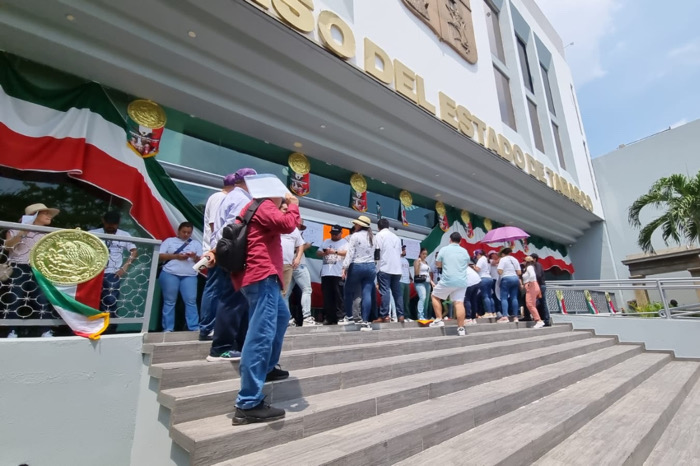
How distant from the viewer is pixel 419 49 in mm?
7402

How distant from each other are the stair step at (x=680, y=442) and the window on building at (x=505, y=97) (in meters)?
9.52

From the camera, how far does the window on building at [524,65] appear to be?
1300 centimetres

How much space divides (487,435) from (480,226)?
9.21 m

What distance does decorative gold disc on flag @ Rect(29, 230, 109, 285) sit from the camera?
2.58 meters

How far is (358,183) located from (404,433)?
5942 mm

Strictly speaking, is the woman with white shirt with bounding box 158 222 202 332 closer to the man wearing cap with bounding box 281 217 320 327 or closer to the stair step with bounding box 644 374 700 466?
the man wearing cap with bounding box 281 217 320 327

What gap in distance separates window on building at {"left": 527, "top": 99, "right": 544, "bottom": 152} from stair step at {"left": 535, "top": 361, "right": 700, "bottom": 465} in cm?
1009

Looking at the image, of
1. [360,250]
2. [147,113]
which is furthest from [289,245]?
[147,113]

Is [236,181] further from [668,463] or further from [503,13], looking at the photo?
[503,13]

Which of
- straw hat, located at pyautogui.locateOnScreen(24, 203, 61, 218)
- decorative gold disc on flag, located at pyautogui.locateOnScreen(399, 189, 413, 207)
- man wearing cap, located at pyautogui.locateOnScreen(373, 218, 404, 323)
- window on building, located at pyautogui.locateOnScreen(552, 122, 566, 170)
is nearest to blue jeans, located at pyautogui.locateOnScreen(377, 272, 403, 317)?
man wearing cap, located at pyautogui.locateOnScreen(373, 218, 404, 323)

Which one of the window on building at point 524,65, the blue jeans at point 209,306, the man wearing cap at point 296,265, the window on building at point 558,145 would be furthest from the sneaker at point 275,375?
the window on building at point 558,145

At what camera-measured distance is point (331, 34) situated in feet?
16.4

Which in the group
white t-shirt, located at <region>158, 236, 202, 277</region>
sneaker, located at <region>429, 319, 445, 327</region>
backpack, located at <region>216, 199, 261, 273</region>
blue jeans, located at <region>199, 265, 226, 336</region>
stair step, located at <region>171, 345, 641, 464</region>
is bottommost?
stair step, located at <region>171, 345, 641, 464</region>

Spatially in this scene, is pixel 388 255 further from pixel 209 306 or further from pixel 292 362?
pixel 209 306
